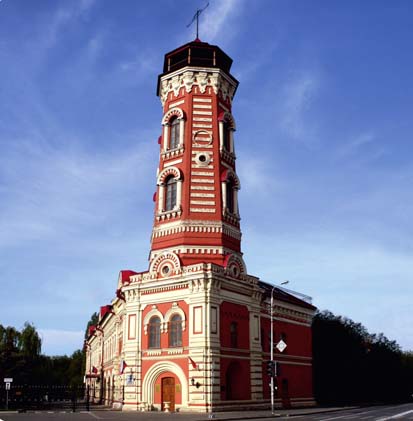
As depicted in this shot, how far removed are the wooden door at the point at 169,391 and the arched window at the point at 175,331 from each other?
96.2 inches

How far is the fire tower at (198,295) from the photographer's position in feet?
115

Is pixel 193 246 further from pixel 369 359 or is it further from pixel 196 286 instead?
pixel 369 359

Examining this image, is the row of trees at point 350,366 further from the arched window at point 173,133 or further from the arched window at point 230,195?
the arched window at point 173,133

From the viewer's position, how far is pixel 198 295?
1399 inches

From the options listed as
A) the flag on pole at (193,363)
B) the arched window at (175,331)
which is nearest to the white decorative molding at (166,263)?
the arched window at (175,331)

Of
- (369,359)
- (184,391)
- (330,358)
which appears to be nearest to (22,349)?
(184,391)

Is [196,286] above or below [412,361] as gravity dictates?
above

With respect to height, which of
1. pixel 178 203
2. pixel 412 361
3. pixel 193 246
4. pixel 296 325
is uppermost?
pixel 178 203

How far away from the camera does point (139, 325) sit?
37.9 m

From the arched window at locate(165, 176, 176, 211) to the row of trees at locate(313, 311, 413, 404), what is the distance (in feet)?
86.3

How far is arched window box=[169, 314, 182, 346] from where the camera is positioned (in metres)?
35.8

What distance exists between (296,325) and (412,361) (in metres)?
61.9

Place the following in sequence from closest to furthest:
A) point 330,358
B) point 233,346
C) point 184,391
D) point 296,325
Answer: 1. point 184,391
2. point 233,346
3. point 296,325
4. point 330,358

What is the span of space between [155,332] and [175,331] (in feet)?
6.06
